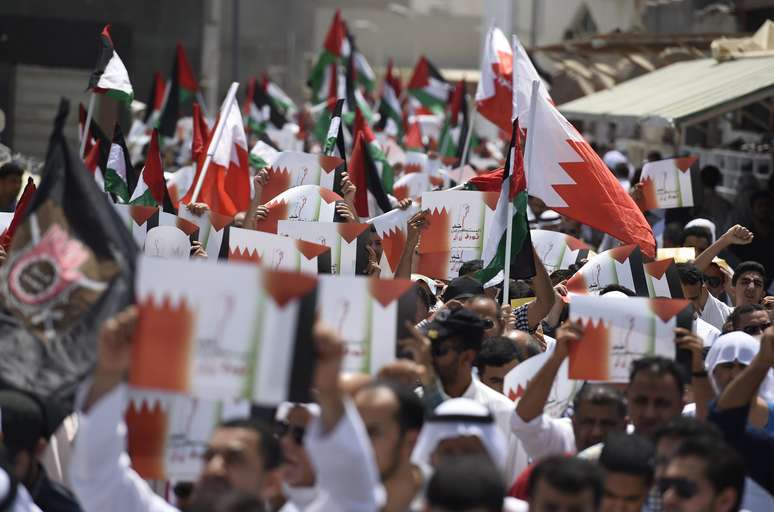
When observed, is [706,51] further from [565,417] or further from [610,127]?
[565,417]

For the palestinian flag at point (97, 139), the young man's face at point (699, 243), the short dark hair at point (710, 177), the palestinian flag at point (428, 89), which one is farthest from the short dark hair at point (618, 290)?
the palestinian flag at point (428, 89)

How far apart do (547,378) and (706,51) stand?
61.2 feet

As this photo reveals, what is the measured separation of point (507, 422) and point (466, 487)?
2027 mm

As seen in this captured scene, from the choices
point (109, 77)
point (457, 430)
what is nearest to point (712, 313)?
point (109, 77)

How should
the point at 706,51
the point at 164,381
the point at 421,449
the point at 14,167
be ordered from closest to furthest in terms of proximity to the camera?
the point at 164,381 → the point at 421,449 → the point at 14,167 → the point at 706,51

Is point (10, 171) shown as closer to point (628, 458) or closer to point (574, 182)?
point (574, 182)

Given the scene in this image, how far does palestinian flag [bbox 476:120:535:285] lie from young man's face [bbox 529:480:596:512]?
4.04m

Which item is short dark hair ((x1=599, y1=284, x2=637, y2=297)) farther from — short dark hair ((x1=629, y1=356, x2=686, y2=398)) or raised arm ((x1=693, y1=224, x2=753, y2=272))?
short dark hair ((x1=629, y1=356, x2=686, y2=398))

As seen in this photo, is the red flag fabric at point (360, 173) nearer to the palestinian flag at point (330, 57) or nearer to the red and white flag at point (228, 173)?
the red and white flag at point (228, 173)

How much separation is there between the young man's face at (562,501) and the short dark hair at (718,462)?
0.48 metres

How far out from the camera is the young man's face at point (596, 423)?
5883mm

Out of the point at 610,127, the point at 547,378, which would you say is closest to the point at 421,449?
the point at 547,378

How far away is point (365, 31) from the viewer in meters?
62.0

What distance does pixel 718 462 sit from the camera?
4934 mm
